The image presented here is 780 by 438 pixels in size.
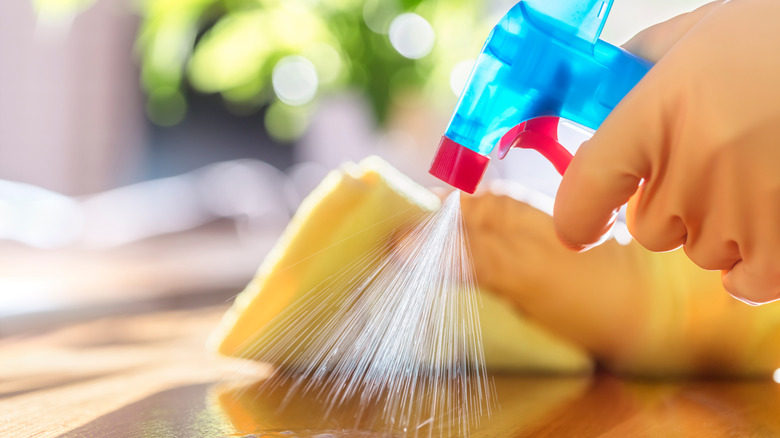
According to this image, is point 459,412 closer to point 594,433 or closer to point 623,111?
point 594,433

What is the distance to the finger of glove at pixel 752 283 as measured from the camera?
364 mm

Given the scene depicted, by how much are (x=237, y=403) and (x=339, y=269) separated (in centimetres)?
13

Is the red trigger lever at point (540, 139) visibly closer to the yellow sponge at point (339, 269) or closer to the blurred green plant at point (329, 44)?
the yellow sponge at point (339, 269)

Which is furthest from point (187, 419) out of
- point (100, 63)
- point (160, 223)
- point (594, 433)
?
point (100, 63)

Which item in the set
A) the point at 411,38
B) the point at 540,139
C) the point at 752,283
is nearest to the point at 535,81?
the point at 540,139

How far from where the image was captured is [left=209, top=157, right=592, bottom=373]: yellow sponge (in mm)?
510

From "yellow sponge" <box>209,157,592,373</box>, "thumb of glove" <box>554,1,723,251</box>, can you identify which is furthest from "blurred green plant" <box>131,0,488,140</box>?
"thumb of glove" <box>554,1,723,251</box>

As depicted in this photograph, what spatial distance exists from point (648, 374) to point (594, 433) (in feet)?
0.56

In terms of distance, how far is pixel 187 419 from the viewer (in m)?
0.39

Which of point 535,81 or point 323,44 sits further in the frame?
point 323,44

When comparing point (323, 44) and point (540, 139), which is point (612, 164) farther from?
point (323, 44)

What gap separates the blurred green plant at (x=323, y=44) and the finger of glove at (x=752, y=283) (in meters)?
1.25

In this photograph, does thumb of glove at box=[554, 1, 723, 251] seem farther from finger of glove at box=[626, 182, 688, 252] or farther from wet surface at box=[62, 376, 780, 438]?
wet surface at box=[62, 376, 780, 438]

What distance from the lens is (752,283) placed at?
1.22 feet
